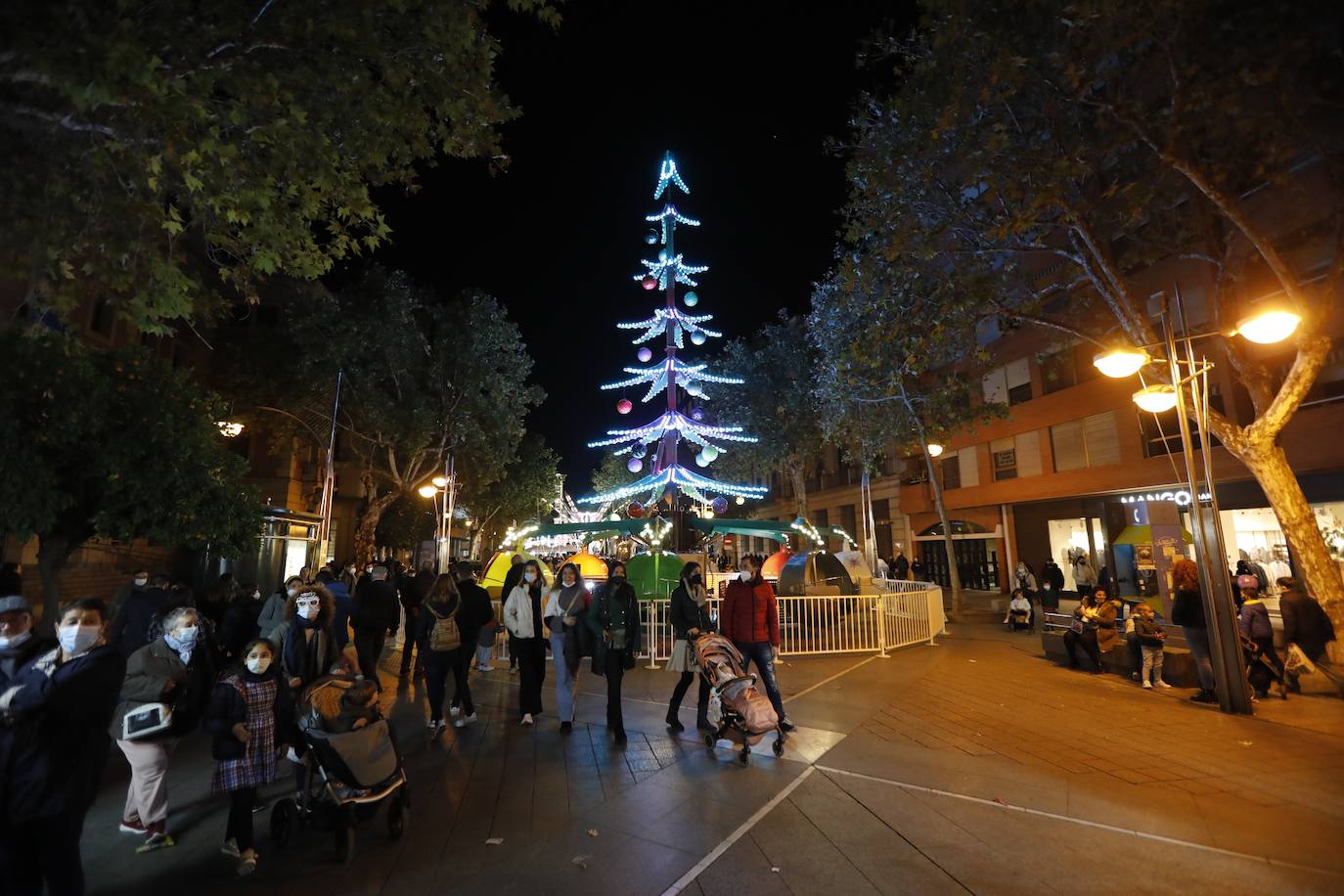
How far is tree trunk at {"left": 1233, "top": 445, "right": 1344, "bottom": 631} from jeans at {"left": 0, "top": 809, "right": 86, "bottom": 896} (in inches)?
495

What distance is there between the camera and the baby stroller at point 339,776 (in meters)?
3.89

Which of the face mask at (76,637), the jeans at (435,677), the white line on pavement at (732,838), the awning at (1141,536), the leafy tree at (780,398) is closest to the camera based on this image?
the face mask at (76,637)

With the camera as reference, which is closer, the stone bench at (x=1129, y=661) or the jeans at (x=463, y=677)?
the jeans at (x=463, y=677)

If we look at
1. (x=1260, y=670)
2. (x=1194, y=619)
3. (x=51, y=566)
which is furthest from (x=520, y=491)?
(x=1260, y=670)

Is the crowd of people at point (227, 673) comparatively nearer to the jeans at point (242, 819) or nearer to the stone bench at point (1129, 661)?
the jeans at point (242, 819)

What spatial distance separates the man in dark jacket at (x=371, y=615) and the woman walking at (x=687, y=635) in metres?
4.23

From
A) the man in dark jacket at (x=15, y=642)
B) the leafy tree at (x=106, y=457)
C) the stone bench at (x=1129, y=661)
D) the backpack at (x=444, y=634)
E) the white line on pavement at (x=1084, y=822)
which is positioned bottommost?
the white line on pavement at (x=1084, y=822)

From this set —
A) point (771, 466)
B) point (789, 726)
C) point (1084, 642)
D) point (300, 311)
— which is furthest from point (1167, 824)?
point (771, 466)

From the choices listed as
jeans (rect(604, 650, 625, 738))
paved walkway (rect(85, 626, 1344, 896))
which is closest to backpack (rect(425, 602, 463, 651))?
paved walkway (rect(85, 626, 1344, 896))

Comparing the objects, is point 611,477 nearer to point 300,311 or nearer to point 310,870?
point 300,311

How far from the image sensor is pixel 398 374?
2155cm

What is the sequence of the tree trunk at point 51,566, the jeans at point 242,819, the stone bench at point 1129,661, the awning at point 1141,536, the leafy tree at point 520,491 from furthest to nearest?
the leafy tree at point 520,491 → the awning at point 1141,536 → the tree trunk at point 51,566 → the stone bench at point 1129,661 → the jeans at point 242,819

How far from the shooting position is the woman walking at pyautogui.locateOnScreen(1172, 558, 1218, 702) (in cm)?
775

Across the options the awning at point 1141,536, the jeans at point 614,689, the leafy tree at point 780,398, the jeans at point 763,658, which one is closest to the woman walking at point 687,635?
the jeans at point 763,658
